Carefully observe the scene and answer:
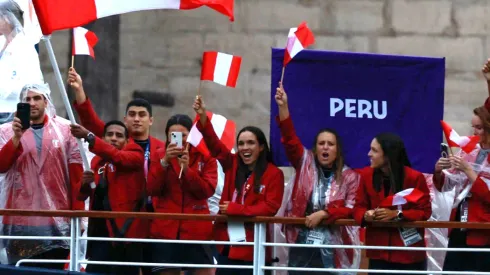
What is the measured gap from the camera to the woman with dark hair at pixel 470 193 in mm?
9000

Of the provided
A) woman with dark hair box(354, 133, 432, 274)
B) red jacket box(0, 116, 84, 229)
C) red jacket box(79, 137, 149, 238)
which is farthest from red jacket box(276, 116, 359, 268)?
red jacket box(0, 116, 84, 229)

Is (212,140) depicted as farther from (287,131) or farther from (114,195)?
(114,195)

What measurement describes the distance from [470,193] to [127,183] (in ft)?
7.93

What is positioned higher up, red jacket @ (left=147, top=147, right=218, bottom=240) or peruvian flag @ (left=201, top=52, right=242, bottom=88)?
peruvian flag @ (left=201, top=52, right=242, bottom=88)

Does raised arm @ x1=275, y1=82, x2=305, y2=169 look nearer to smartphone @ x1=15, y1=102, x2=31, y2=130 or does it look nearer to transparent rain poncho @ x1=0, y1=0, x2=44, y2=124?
smartphone @ x1=15, y1=102, x2=31, y2=130

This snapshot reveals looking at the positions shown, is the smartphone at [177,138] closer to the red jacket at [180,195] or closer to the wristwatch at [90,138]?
the red jacket at [180,195]

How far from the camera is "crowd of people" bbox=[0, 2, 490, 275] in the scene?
356 inches

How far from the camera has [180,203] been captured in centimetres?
936

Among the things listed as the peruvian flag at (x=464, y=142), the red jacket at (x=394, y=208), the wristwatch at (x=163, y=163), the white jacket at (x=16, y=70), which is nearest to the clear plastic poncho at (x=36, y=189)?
the white jacket at (x=16, y=70)

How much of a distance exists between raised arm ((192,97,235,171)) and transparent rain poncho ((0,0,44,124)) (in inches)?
60.4

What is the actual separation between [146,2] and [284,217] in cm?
184

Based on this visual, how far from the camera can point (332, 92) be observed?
980cm

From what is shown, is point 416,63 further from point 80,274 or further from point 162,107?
point 162,107

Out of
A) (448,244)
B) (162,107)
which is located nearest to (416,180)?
(448,244)
